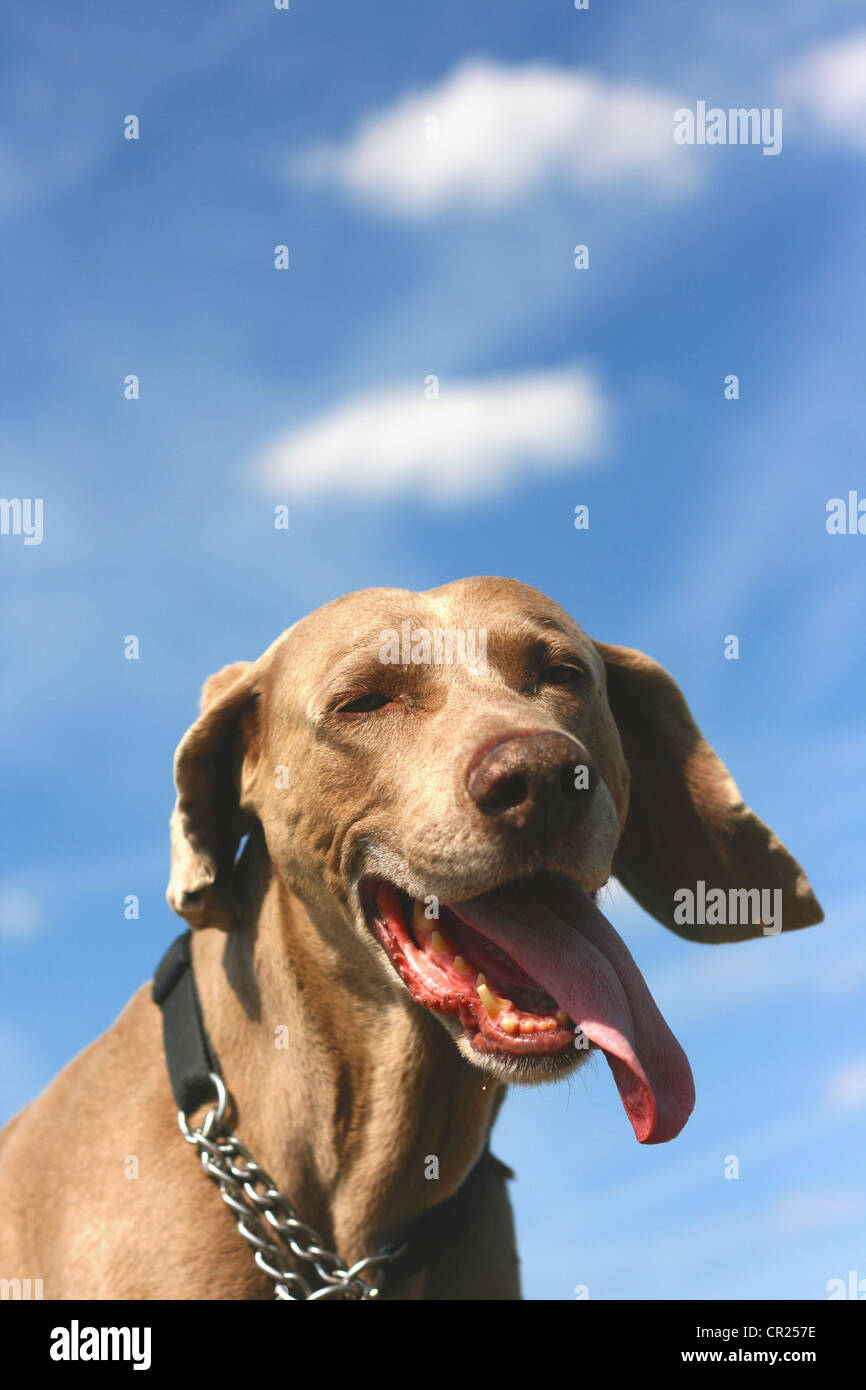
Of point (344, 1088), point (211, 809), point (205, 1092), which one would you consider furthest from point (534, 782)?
point (205, 1092)

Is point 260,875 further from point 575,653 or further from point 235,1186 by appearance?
point 575,653

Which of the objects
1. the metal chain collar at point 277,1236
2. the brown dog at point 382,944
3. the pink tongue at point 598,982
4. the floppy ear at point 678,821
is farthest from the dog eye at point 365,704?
the metal chain collar at point 277,1236

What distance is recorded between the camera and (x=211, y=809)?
175 inches

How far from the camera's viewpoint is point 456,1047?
4023 mm

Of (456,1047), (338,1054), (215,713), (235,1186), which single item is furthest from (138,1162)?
(215,713)

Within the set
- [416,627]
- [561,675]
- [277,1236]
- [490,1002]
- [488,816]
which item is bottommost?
[277,1236]

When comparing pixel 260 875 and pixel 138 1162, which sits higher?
pixel 260 875

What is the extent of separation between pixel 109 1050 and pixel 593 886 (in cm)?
197

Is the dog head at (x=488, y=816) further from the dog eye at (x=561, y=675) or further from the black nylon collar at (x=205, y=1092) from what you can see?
the black nylon collar at (x=205, y=1092)

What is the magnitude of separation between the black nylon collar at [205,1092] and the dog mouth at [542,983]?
80 cm

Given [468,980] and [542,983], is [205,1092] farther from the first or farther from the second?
[542,983]

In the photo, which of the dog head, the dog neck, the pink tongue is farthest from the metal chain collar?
the pink tongue

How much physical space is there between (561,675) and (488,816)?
88cm
